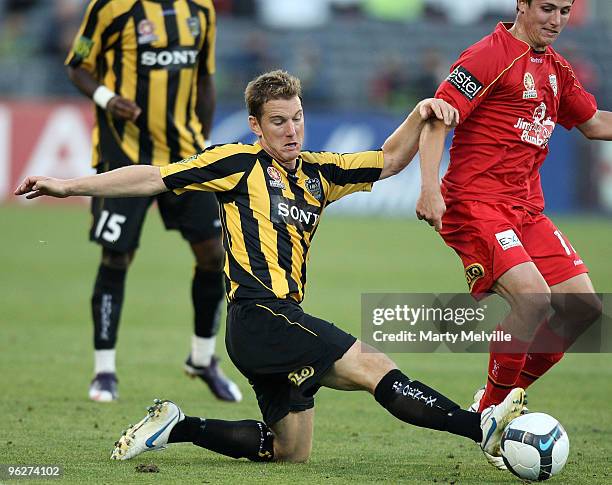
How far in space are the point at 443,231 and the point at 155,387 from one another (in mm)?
2555

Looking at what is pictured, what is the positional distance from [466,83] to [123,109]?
A: 8.15 feet

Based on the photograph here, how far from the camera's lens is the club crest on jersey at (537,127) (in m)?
5.94

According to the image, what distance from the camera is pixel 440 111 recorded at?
5.54m

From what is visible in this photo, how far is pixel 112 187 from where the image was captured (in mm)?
5262

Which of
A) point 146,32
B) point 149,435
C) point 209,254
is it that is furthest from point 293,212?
point 146,32

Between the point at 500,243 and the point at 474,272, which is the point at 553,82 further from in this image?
the point at 474,272

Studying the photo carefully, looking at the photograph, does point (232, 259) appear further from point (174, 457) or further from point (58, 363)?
point (58, 363)

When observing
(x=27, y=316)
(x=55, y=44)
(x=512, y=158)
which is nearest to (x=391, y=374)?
(x=512, y=158)

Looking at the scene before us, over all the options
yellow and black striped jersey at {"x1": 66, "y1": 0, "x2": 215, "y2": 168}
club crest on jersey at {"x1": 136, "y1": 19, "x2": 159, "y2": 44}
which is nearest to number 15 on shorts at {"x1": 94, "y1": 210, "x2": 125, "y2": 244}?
yellow and black striped jersey at {"x1": 66, "y1": 0, "x2": 215, "y2": 168}

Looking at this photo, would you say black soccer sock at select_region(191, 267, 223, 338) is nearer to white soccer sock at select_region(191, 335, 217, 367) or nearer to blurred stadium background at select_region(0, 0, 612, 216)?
white soccer sock at select_region(191, 335, 217, 367)

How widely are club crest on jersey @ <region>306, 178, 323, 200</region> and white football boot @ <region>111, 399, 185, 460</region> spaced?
1200 mm

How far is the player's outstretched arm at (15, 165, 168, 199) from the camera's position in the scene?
515cm

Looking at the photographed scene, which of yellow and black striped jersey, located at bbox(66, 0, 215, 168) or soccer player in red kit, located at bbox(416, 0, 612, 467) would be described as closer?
soccer player in red kit, located at bbox(416, 0, 612, 467)

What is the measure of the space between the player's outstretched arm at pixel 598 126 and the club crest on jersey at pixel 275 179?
1.85 meters
